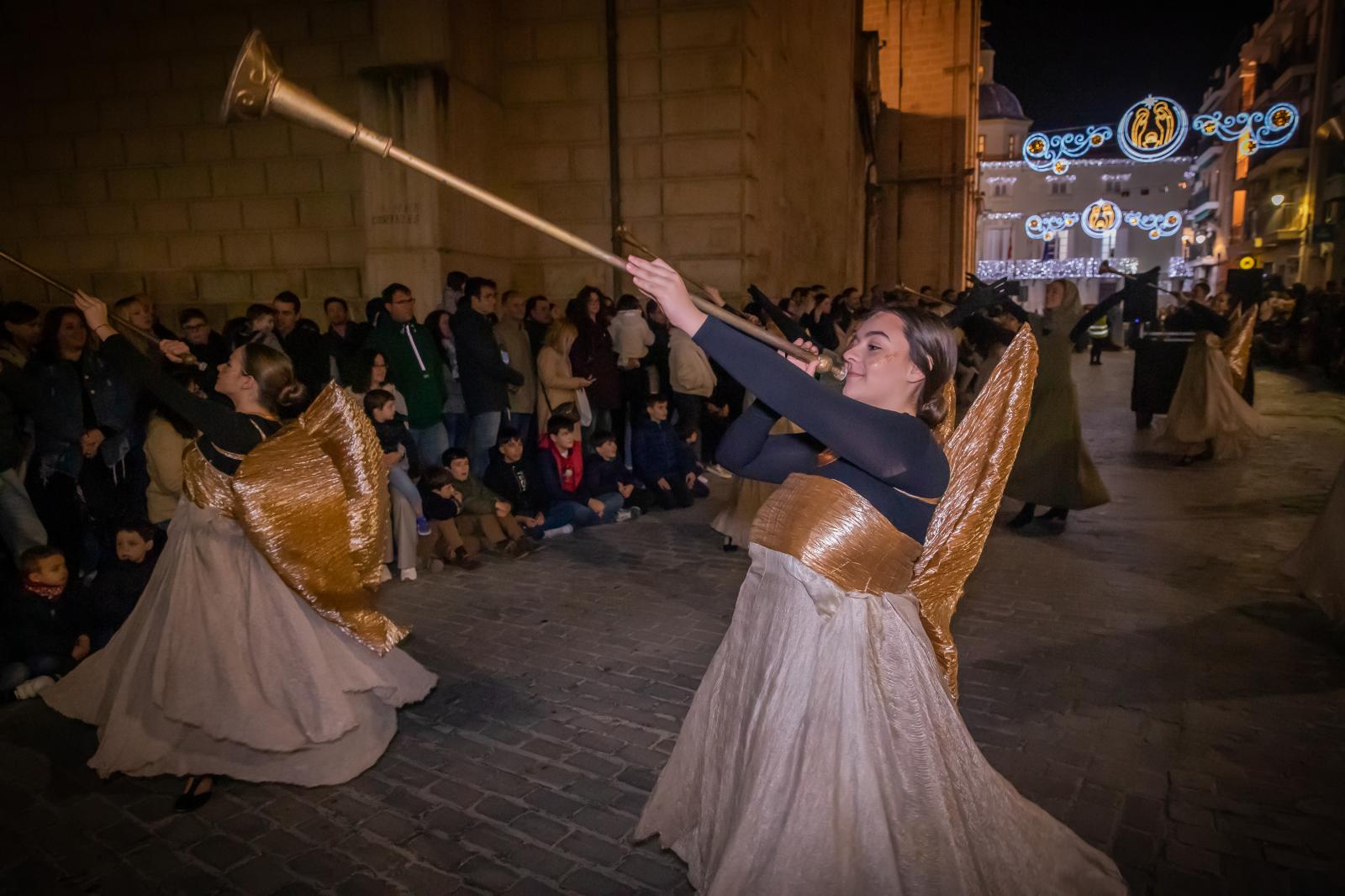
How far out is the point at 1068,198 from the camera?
7488 centimetres

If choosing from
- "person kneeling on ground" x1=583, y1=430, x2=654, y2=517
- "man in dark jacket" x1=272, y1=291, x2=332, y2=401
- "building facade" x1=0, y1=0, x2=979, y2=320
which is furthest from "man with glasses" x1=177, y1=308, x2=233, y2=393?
"building facade" x1=0, y1=0, x2=979, y2=320

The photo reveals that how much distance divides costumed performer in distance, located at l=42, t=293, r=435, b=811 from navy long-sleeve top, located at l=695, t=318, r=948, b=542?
6.50ft

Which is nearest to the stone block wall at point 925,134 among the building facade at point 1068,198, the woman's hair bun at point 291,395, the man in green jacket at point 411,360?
the man in green jacket at point 411,360

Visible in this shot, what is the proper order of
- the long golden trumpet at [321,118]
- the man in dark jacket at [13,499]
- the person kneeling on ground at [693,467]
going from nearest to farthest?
the long golden trumpet at [321,118] < the man in dark jacket at [13,499] < the person kneeling on ground at [693,467]

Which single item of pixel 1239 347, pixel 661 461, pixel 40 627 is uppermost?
pixel 1239 347

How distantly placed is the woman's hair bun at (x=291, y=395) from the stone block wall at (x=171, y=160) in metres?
7.75

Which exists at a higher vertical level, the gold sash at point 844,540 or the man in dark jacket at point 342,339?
the man in dark jacket at point 342,339

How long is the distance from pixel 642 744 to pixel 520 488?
3834 mm

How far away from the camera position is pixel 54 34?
11391 mm

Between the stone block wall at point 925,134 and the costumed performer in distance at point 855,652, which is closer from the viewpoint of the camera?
the costumed performer in distance at point 855,652

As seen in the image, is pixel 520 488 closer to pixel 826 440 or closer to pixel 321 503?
pixel 321 503

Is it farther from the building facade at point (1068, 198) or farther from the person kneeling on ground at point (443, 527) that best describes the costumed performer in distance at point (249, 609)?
the building facade at point (1068, 198)

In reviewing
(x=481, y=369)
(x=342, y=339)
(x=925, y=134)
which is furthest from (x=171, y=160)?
(x=925, y=134)

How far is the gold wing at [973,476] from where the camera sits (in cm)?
258
